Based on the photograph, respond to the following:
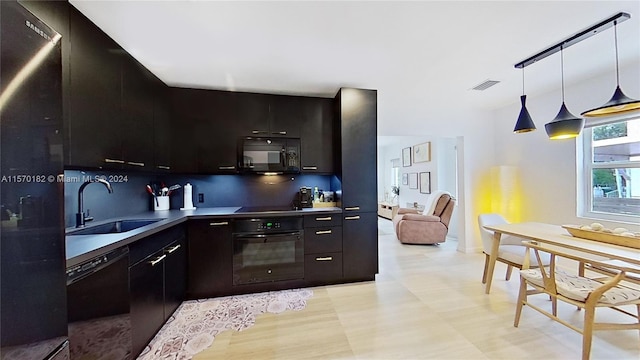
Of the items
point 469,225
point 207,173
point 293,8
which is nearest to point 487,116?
point 469,225

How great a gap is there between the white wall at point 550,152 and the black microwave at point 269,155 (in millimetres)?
3483

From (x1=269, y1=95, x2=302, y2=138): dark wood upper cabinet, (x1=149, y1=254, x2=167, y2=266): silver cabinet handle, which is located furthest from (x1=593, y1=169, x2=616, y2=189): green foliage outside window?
(x1=149, y1=254, x2=167, y2=266): silver cabinet handle

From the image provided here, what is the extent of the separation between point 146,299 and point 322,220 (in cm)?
172

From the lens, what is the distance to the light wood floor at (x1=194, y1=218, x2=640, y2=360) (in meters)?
1.72

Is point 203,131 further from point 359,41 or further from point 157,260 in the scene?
point 359,41

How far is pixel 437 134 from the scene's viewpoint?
13.1ft

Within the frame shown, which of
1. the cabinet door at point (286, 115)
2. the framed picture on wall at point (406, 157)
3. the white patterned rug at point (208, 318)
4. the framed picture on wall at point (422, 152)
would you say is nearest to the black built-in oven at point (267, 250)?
the white patterned rug at point (208, 318)

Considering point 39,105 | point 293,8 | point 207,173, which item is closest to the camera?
point 39,105

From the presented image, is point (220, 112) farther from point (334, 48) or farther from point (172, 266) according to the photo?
point (172, 266)

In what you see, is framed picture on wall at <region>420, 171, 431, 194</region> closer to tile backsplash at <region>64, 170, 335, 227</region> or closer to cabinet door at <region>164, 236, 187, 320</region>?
tile backsplash at <region>64, 170, 335, 227</region>

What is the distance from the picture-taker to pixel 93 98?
5.42 feet

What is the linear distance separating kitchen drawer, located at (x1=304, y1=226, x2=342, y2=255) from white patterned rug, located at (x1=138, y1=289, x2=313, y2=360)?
480 millimetres

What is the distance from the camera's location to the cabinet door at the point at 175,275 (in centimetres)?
206

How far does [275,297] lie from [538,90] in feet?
14.1
